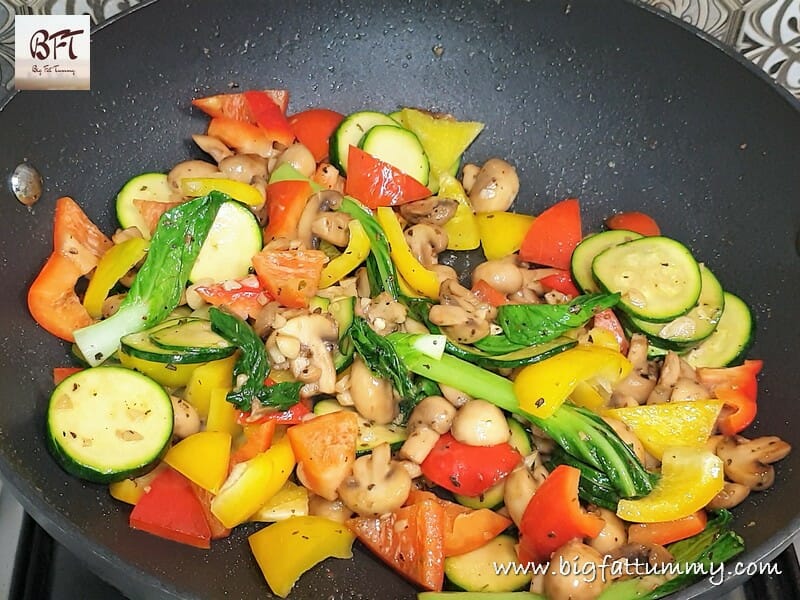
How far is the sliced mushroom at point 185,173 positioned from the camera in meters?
2.34

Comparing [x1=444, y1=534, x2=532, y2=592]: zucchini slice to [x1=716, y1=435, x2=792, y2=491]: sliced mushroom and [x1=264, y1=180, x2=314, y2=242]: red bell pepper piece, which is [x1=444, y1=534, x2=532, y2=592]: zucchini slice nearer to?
[x1=716, y1=435, x2=792, y2=491]: sliced mushroom

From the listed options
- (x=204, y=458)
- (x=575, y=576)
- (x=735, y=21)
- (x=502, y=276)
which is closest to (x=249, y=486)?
(x=204, y=458)

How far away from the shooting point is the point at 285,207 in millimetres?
2332

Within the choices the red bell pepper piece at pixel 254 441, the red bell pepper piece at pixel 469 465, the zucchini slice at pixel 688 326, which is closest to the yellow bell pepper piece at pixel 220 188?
the red bell pepper piece at pixel 254 441

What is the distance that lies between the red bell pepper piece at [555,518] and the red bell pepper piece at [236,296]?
Result: 85 cm

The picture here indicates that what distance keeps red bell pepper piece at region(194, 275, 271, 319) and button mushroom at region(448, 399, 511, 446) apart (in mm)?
600

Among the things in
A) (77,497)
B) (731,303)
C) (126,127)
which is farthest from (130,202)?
(731,303)

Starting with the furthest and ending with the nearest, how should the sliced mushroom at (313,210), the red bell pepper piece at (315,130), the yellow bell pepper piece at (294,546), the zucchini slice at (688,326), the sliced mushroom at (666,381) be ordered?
the red bell pepper piece at (315,130) < the sliced mushroom at (313,210) < the zucchini slice at (688,326) < the sliced mushroom at (666,381) < the yellow bell pepper piece at (294,546)

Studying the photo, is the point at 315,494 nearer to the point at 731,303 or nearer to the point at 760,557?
the point at 760,557

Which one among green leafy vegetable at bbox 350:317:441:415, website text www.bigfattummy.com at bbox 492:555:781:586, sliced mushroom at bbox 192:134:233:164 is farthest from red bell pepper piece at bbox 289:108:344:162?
website text www.bigfattummy.com at bbox 492:555:781:586

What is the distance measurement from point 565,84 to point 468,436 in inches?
50.0

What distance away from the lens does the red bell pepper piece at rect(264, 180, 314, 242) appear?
2.32 metres

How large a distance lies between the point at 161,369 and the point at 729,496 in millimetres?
1378

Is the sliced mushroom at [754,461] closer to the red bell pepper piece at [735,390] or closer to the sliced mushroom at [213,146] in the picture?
the red bell pepper piece at [735,390]
